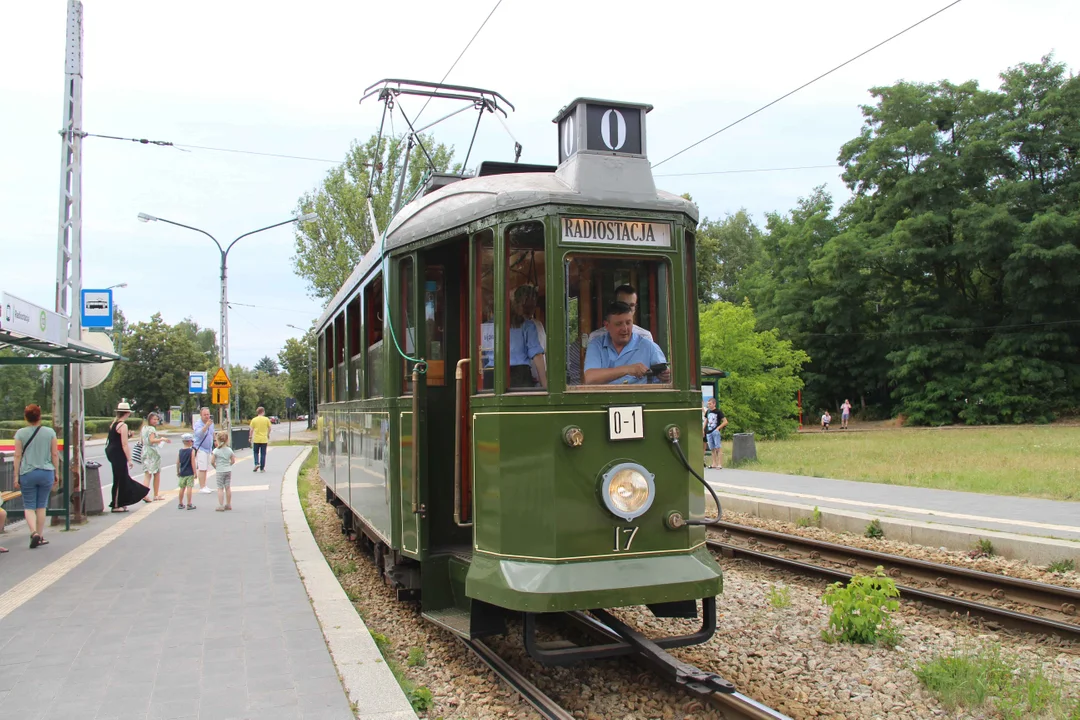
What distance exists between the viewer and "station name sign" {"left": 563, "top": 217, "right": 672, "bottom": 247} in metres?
4.79

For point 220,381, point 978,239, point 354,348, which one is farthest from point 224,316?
point 978,239

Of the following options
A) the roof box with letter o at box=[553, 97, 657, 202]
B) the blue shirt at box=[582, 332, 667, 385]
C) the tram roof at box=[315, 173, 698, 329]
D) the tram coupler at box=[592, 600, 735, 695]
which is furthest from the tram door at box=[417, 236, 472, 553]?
the tram coupler at box=[592, 600, 735, 695]

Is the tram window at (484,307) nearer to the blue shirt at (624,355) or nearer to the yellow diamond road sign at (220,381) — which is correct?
the blue shirt at (624,355)

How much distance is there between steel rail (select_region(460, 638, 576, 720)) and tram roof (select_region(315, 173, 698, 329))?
2.66 meters

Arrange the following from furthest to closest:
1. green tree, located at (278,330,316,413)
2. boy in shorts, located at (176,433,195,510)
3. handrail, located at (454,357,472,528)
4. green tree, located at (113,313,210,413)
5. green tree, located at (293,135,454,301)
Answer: green tree, located at (278,330,316,413) < green tree, located at (113,313,210,413) < green tree, located at (293,135,454,301) < boy in shorts, located at (176,433,195,510) < handrail, located at (454,357,472,528)

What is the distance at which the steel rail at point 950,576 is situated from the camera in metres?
6.75

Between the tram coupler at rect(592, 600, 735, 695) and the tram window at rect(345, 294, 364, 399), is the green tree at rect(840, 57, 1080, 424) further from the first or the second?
the tram coupler at rect(592, 600, 735, 695)

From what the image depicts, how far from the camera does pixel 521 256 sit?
Answer: 4.91 meters

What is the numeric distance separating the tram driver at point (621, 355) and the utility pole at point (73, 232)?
9.11m

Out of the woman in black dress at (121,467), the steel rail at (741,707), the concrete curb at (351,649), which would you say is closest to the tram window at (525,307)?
the concrete curb at (351,649)

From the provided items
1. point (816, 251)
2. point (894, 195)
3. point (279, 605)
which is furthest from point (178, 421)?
point (279, 605)

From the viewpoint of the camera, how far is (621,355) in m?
4.90

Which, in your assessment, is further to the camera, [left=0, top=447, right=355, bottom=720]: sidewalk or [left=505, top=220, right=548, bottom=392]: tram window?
[left=505, top=220, right=548, bottom=392]: tram window

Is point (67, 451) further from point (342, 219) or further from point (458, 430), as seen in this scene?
point (342, 219)
